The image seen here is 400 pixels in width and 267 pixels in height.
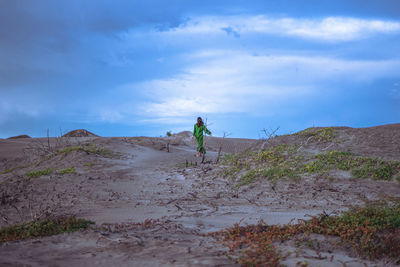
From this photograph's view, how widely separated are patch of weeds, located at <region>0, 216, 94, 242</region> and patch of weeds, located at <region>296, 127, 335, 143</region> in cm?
874

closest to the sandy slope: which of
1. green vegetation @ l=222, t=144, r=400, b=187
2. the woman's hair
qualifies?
green vegetation @ l=222, t=144, r=400, b=187

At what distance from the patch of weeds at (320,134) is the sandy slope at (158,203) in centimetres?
43

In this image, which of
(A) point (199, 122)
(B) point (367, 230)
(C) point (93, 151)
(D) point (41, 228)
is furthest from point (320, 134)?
(C) point (93, 151)

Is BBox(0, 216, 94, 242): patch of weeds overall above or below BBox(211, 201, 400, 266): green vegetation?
above

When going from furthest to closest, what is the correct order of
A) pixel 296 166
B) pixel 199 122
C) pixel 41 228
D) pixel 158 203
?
pixel 199 122 < pixel 296 166 < pixel 158 203 < pixel 41 228

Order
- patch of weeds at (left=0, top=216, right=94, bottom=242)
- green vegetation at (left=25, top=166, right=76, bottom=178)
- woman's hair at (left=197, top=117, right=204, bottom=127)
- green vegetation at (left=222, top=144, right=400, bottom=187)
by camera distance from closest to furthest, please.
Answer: patch of weeds at (left=0, top=216, right=94, bottom=242) < green vegetation at (left=222, top=144, right=400, bottom=187) < green vegetation at (left=25, top=166, right=76, bottom=178) < woman's hair at (left=197, top=117, right=204, bottom=127)

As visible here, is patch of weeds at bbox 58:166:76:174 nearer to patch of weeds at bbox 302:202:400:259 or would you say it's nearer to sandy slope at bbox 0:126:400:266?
sandy slope at bbox 0:126:400:266

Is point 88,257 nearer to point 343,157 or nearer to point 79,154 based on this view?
point 343,157

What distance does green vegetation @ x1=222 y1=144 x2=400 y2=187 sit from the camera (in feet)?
27.1

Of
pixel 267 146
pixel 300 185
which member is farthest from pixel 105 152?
pixel 300 185

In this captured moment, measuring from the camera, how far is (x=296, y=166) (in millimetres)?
9281

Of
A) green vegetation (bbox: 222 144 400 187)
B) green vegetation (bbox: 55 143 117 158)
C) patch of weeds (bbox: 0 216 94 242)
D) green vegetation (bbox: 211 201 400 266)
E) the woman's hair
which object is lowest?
green vegetation (bbox: 211 201 400 266)

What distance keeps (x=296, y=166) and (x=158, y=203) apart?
4.33m

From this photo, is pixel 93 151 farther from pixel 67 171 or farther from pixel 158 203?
pixel 158 203
